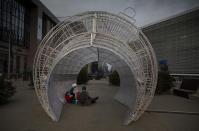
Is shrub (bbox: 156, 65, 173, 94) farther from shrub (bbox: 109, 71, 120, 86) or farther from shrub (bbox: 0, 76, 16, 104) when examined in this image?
shrub (bbox: 0, 76, 16, 104)

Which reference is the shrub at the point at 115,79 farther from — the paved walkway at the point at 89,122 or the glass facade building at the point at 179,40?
the glass facade building at the point at 179,40

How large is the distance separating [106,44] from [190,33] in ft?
94.0

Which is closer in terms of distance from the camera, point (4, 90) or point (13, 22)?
point (4, 90)

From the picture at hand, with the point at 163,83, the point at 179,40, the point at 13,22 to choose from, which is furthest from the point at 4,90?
the point at 179,40

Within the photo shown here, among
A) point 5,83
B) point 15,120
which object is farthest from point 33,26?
point 15,120

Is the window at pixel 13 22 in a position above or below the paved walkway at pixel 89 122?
above

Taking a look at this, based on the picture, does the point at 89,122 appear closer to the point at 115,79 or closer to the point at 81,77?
the point at 115,79

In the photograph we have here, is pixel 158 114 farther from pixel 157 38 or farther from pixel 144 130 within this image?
pixel 157 38

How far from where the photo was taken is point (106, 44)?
436 centimetres

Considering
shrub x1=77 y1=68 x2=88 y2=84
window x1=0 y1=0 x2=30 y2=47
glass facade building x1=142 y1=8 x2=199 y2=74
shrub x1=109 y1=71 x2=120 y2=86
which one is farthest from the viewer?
window x1=0 y1=0 x2=30 y2=47

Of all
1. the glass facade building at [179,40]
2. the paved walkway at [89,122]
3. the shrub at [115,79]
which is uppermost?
the glass facade building at [179,40]

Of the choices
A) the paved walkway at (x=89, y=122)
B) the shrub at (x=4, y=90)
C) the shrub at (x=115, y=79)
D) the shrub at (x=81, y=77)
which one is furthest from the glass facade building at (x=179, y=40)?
the shrub at (x=4, y=90)

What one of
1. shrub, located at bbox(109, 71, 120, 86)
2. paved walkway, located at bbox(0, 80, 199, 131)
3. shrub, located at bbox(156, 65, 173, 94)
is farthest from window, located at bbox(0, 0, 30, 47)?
shrub, located at bbox(156, 65, 173, 94)

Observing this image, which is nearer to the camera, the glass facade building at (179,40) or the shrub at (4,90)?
the shrub at (4,90)
